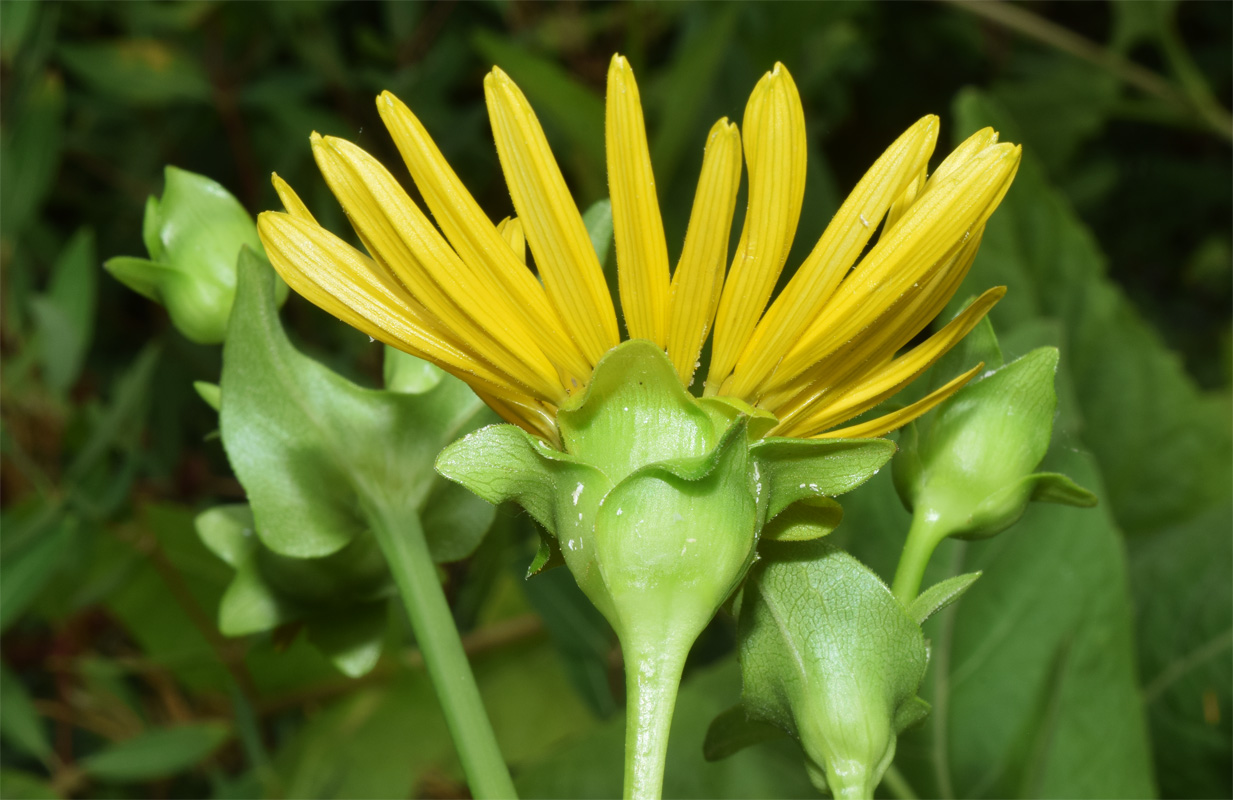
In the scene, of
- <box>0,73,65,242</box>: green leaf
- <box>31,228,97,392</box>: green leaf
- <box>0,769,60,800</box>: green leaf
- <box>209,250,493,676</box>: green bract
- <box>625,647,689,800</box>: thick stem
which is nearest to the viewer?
<box>625,647,689,800</box>: thick stem

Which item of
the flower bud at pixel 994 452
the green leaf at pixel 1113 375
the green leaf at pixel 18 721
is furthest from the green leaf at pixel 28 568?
the green leaf at pixel 1113 375

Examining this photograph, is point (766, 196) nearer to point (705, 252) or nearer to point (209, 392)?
point (705, 252)

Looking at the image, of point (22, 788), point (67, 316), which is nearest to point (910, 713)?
point (22, 788)

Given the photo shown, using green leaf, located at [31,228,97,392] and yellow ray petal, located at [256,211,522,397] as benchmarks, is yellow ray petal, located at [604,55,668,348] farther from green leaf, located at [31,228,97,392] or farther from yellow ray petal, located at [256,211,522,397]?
green leaf, located at [31,228,97,392]

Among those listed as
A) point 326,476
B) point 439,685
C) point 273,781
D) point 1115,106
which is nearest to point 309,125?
point 273,781

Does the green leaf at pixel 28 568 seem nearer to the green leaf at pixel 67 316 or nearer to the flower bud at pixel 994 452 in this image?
the green leaf at pixel 67 316

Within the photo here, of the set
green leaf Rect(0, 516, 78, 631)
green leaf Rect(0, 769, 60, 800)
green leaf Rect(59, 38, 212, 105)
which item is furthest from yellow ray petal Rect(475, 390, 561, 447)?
green leaf Rect(59, 38, 212, 105)

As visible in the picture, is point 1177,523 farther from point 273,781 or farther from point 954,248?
point 273,781
